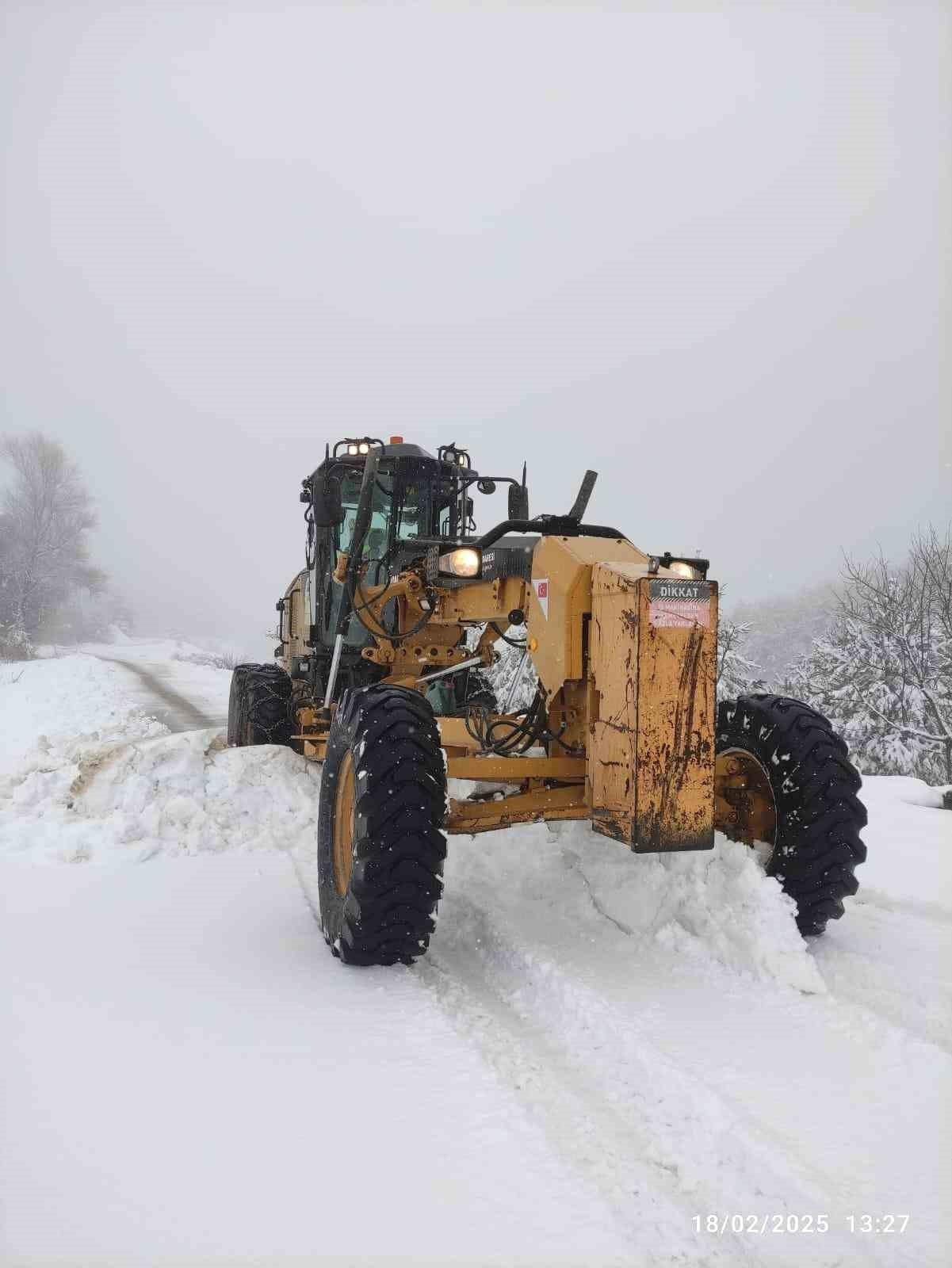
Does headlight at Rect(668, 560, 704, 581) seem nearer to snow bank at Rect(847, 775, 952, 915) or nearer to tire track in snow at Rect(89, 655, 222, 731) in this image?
snow bank at Rect(847, 775, 952, 915)

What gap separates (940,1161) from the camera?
2.37 m

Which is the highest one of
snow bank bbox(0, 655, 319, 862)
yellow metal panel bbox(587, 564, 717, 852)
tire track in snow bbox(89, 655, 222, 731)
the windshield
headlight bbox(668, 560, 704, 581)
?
the windshield

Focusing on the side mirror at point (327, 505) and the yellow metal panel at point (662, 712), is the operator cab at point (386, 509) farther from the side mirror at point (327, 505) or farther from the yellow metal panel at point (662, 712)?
the yellow metal panel at point (662, 712)

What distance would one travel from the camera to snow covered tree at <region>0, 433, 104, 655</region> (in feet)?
108

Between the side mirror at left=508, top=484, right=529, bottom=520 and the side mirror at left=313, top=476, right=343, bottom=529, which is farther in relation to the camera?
the side mirror at left=508, top=484, right=529, bottom=520

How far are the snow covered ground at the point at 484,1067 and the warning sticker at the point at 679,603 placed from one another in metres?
1.21

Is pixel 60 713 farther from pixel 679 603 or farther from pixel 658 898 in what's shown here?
pixel 679 603

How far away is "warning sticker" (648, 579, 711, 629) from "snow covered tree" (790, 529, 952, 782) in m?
10.6

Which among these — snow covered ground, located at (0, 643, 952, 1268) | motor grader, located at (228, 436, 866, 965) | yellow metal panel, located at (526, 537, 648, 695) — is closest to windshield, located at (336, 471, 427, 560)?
motor grader, located at (228, 436, 866, 965)

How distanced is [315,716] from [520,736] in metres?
3.91

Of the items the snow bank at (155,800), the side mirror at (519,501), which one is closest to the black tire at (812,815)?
the side mirror at (519,501)

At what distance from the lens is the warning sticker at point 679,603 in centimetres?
342
